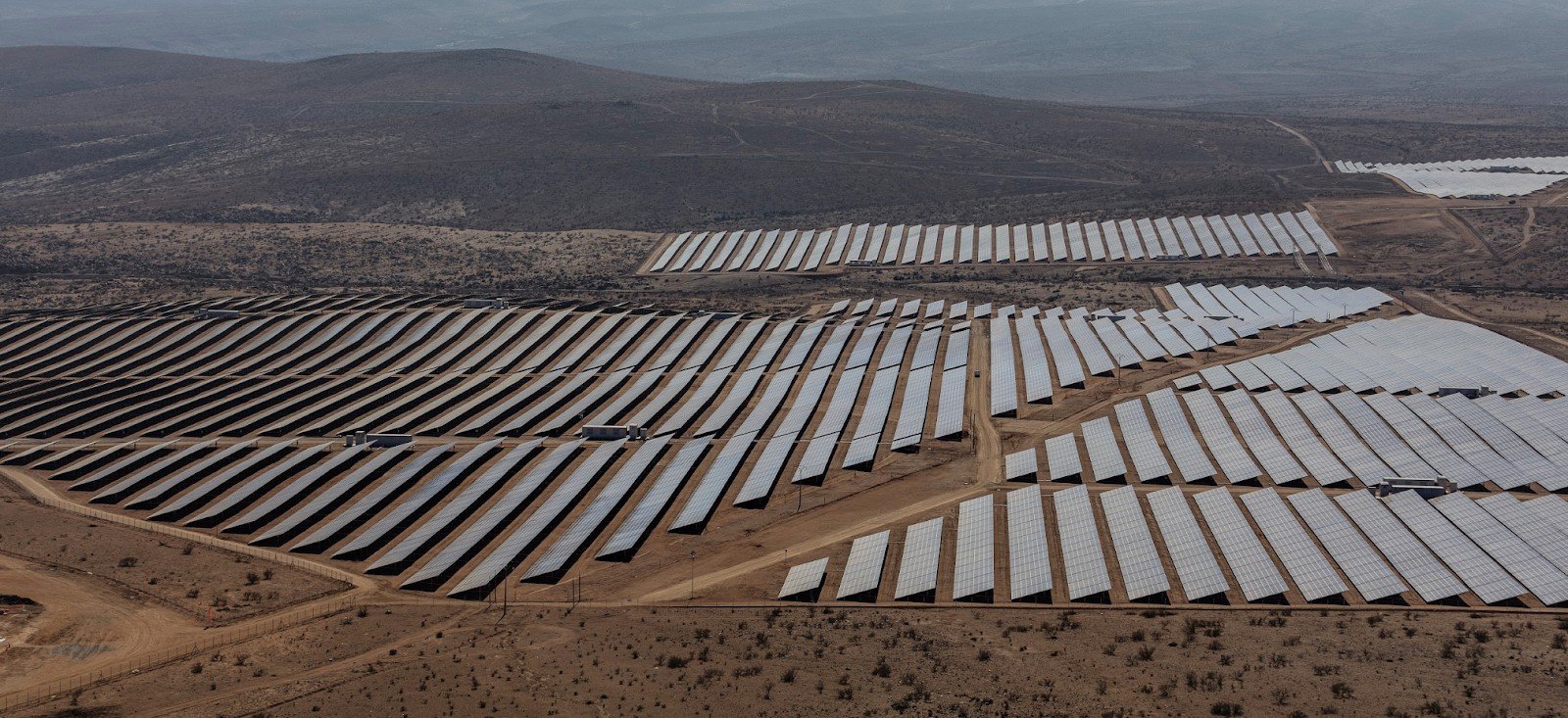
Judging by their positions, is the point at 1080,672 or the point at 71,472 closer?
the point at 1080,672

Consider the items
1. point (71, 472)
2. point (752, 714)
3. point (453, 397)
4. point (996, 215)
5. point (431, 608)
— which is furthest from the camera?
point (996, 215)

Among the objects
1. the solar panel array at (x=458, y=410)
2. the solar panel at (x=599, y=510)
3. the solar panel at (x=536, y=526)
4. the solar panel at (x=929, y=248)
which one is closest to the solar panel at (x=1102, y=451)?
the solar panel array at (x=458, y=410)

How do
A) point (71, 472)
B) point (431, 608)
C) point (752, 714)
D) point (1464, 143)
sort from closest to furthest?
point (752, 714) → point (431, 608) → point (71, 472) → point (1464, 143)

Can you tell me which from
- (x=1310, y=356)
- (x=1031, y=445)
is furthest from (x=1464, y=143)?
(x=1031, y=445)

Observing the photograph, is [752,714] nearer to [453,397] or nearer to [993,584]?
[993,584]

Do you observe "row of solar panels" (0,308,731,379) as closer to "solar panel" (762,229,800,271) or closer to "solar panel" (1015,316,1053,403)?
"solar panel" (1015,316,1053,403)

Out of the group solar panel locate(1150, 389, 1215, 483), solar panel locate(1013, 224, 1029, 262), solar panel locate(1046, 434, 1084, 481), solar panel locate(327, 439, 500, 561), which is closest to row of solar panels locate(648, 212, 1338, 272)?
solar panel locate(1013, 224, 1029, 262)

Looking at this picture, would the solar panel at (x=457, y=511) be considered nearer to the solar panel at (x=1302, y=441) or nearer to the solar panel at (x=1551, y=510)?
the solar panel at (x=1302, y=441)
